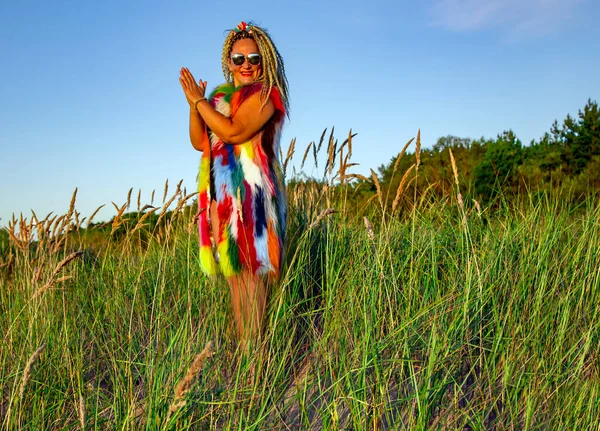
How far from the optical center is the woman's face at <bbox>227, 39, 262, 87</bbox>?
115 inches

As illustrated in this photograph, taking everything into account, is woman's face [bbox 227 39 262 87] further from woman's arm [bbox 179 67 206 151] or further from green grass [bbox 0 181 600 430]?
green grass [bbox 0 181 600 430]

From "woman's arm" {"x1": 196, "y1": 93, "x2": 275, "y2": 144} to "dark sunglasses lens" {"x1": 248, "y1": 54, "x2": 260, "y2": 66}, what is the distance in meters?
0.24

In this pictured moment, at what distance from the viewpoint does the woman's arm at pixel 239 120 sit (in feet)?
8.95

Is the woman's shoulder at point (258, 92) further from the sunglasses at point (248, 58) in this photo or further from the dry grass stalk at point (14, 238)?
the dry grass stalk at point (14, 238)

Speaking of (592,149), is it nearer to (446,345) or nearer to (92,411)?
(446,345)

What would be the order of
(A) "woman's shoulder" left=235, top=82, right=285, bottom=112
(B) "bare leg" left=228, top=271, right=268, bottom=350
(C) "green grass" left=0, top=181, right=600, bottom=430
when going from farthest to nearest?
(A) "woman's shoulder" left=235, top=82, right=285, bottom=112 → (B) "bare leg" left=228, top=271, right=268, bottom=350 → (C) "green grass" left=0, top=181, right=600, bottom=430

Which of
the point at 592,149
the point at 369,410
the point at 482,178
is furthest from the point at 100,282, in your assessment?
the point at 592,149

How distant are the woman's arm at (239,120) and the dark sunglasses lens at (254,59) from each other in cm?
24

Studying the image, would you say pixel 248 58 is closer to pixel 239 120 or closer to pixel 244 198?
pixel 239 120

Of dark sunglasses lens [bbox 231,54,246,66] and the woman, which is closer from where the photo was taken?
the woman

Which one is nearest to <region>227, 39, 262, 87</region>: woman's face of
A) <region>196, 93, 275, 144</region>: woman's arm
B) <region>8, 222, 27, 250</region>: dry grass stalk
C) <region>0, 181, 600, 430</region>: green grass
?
<region>196, 93, 275, 144</region>: woman's arm

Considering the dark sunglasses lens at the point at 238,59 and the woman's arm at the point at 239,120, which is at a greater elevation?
the dark sunglasses lens at the point at 238,59

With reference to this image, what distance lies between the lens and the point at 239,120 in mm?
2744

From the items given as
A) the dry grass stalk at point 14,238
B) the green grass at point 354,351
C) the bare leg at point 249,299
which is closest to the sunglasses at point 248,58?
the green grass at point 354,351
